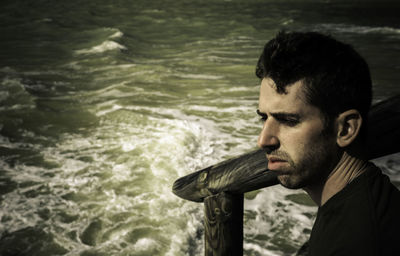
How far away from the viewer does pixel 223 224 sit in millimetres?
2355

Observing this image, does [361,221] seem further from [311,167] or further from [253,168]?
[253,168]

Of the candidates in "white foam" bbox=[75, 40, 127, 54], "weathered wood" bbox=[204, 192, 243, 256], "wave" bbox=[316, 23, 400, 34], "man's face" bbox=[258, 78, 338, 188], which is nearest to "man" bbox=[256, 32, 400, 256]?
"man's face" bbox=[258, 78, 338, 188]

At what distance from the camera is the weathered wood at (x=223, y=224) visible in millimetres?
2250

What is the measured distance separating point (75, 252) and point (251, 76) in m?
8.38

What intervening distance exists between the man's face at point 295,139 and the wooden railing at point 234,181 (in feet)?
0.50

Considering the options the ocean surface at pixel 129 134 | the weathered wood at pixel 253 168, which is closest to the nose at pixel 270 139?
the weathered wood at pixel 253 168

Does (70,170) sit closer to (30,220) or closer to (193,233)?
(30,220)

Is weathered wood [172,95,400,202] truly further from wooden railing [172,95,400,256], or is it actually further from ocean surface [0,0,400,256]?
ocean surface [0,0,400,256]

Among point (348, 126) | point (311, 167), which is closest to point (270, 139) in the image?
point (311, 167)

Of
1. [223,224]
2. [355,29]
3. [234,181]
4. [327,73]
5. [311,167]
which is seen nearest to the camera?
[327,73]

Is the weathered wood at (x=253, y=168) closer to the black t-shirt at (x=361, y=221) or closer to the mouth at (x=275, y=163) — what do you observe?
the mouth at (x=275, y=163)

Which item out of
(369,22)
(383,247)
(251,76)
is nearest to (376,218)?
(383,247)

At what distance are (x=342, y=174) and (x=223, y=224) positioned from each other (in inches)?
38.9

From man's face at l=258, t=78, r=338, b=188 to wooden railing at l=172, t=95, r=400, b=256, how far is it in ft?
0.50
